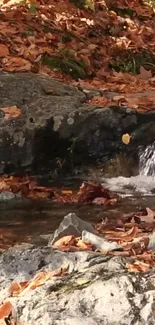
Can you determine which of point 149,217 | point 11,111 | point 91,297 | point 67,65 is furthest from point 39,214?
point 67,65

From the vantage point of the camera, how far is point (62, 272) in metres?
4.05

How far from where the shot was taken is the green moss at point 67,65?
33.9ft

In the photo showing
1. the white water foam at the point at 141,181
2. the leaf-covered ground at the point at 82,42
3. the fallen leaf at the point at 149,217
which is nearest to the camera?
the fallen leaf at the point at 149,217

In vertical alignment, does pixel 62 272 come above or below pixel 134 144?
above

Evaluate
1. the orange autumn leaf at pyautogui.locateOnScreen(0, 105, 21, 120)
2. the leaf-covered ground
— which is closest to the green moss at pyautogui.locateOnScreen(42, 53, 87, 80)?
the leaf-covered ground

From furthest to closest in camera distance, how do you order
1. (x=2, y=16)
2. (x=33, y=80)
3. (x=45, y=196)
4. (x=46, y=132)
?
(x=2, y=16) < (x=33, y=80) < (x=46, y=132) < (x=45, y=196)

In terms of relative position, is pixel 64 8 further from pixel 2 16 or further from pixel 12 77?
pixel 12 77

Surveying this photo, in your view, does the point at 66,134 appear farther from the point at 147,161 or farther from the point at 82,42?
the point at 82,42

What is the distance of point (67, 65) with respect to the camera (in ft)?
34.3

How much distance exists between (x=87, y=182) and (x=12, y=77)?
1.94 m

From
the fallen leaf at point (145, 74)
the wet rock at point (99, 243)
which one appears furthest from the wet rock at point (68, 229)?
the fallen leaf at point (145, 74)

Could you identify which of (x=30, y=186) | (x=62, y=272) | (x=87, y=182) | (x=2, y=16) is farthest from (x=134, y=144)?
(x=62, y=272)

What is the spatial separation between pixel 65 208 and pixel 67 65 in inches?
156

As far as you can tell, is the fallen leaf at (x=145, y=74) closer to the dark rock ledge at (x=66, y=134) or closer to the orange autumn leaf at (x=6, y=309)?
the dark rock ledge at (x=66, y=134)
